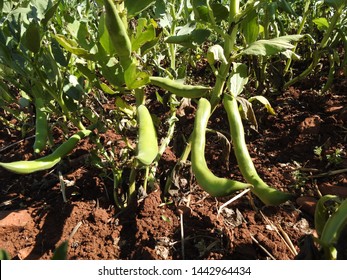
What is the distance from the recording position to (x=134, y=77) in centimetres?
126

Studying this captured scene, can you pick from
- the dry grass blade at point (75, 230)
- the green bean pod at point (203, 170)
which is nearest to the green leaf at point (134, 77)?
the green bean pod at point (203, 170)

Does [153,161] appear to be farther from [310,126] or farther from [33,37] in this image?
[310,126]

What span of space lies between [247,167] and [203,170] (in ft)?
0.53

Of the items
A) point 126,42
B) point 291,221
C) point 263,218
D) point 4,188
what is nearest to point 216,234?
point 263,218

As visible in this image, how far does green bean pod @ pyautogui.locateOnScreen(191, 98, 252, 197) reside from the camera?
98 centimetres

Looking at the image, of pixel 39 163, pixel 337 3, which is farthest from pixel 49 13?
pixel 337 3

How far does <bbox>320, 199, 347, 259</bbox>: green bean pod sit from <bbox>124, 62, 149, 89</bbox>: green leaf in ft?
2.50

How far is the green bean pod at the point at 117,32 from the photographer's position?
1.07 metres

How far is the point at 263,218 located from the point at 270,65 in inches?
41.2

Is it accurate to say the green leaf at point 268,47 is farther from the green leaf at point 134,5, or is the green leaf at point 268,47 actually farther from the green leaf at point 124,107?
the green leaf at point 124,107

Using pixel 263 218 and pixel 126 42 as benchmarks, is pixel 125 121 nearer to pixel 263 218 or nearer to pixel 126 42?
pixel 126 42

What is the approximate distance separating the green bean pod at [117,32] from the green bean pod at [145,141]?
204 millimetres

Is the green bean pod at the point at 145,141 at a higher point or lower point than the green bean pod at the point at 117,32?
lower

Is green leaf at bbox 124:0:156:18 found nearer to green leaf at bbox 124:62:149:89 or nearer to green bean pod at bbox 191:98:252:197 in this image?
green leaf at bbox 124:62:149:89
